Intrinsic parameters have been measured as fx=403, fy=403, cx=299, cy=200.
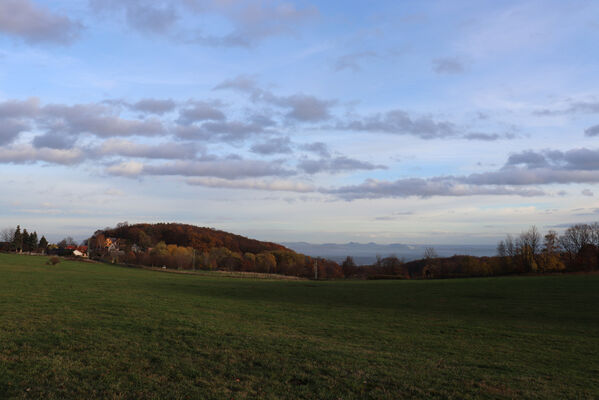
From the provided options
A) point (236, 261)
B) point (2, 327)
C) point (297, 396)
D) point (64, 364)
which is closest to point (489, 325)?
point (297, 396)

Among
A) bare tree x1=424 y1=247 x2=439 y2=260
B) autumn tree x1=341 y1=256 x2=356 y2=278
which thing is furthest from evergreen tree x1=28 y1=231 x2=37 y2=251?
bare tree x1=424 y1=247 x2=439 y2=260

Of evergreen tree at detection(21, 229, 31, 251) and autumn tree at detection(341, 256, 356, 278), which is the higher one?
evergreen tree at detection(21, 229, 31, 251)

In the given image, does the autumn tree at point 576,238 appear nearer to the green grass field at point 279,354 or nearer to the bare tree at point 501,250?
the bare tree at point 501,250

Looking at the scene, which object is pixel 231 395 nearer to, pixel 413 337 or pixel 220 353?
pixel 220 353

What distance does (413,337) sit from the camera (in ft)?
54.9

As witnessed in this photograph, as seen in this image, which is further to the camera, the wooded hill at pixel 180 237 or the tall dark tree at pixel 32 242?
the wooded hill at pixel 180 237

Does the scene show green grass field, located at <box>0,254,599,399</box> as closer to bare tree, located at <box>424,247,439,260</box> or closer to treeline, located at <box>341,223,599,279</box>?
treeline, located at <box>341,223,599,279</box>

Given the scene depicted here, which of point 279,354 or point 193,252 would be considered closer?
point 279,354

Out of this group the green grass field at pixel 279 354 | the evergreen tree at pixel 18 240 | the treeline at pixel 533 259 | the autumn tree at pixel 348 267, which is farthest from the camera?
the evergreen tree at pixel 18 240

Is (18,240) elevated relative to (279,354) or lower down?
elevated

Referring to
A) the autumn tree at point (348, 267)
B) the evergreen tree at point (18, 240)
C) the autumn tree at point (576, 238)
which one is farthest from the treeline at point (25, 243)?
the autumn tree at point (576, 238)

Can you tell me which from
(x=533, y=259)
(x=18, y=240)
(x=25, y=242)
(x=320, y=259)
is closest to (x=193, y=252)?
(x=320, y=259)

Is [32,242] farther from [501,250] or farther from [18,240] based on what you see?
[501,250]

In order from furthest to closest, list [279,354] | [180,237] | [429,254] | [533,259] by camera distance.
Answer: [180,237] < [429,254] < [533,259] < [279,354]
